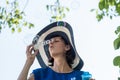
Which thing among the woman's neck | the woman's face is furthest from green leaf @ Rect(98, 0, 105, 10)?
the woman's neck

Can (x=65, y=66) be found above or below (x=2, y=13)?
below

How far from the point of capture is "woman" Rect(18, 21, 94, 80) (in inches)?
206

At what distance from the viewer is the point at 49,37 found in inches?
219

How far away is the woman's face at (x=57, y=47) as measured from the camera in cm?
529

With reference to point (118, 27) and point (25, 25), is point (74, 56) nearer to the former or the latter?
point (118, 27)

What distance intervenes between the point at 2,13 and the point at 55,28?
324cm

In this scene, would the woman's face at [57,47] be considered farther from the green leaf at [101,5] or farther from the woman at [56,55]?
the green leaf at [101,5]

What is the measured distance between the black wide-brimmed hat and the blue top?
232 mm

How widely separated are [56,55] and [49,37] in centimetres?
33

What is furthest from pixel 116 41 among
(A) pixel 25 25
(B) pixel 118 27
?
(A) pixel 25 25

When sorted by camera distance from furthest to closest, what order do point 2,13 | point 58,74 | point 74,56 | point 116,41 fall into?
point 2,13
point 74,56
point 58,74
point 116,41

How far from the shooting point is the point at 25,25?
28.7 feet

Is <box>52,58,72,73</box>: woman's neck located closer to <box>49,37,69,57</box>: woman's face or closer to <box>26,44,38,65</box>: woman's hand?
<box>49,37,69,57</box>: woman's face

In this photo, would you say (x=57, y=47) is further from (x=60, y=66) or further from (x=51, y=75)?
(x=51, y=75)
